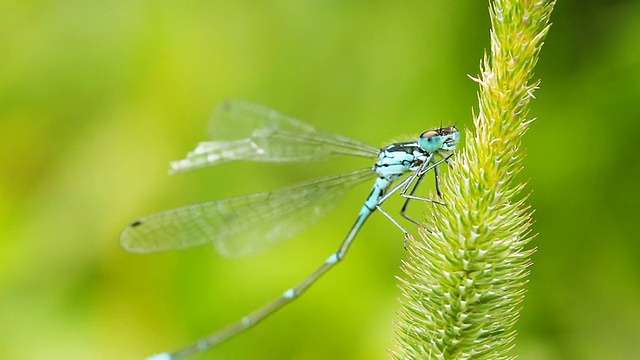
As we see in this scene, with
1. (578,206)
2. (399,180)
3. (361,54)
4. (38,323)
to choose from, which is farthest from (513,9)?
(38,323)

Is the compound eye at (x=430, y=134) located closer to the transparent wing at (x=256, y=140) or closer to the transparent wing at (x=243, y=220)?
the transparent wing at (x=243, y=220)

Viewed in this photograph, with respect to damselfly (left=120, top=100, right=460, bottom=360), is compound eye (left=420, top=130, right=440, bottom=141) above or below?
below

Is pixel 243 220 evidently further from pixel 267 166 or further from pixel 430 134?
pixel 430 134

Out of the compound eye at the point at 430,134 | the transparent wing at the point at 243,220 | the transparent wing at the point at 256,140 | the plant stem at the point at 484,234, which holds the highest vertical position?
the transparent wing at the point at 256,140

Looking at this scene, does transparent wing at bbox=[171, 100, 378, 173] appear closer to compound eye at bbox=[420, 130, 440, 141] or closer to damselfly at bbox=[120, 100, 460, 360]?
damselfly at bbox=[120, 100, 460, 360]

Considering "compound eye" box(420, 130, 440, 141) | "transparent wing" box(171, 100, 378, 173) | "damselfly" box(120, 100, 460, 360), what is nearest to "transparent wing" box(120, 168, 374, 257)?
"damselfly" box(120, 100, 460, 360)

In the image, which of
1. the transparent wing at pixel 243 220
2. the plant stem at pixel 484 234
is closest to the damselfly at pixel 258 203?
the transparent wing at pixel 243 220

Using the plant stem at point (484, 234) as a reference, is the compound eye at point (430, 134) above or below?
above
